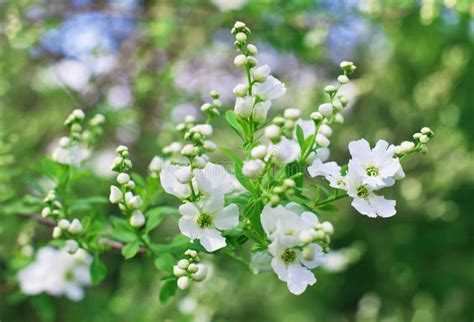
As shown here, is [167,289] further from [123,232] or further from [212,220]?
[212,220]

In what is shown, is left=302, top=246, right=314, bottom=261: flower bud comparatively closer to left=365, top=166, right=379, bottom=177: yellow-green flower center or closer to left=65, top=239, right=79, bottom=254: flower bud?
left=365, top=166, right=379, bottom=177: yellow-green flower center

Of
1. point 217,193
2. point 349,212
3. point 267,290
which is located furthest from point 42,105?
point 217,193

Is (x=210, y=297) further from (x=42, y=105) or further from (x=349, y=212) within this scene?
(x=42, y=105)

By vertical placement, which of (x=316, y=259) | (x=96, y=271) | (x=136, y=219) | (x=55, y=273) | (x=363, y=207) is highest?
(x=363, y=207)

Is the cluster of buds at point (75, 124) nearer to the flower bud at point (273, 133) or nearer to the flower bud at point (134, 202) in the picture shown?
the flower bud at point (134, 202)

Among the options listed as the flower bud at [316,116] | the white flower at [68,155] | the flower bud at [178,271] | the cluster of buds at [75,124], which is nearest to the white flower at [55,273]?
the white flower at [68,155]

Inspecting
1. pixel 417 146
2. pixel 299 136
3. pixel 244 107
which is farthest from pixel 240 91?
pixel 417 146
